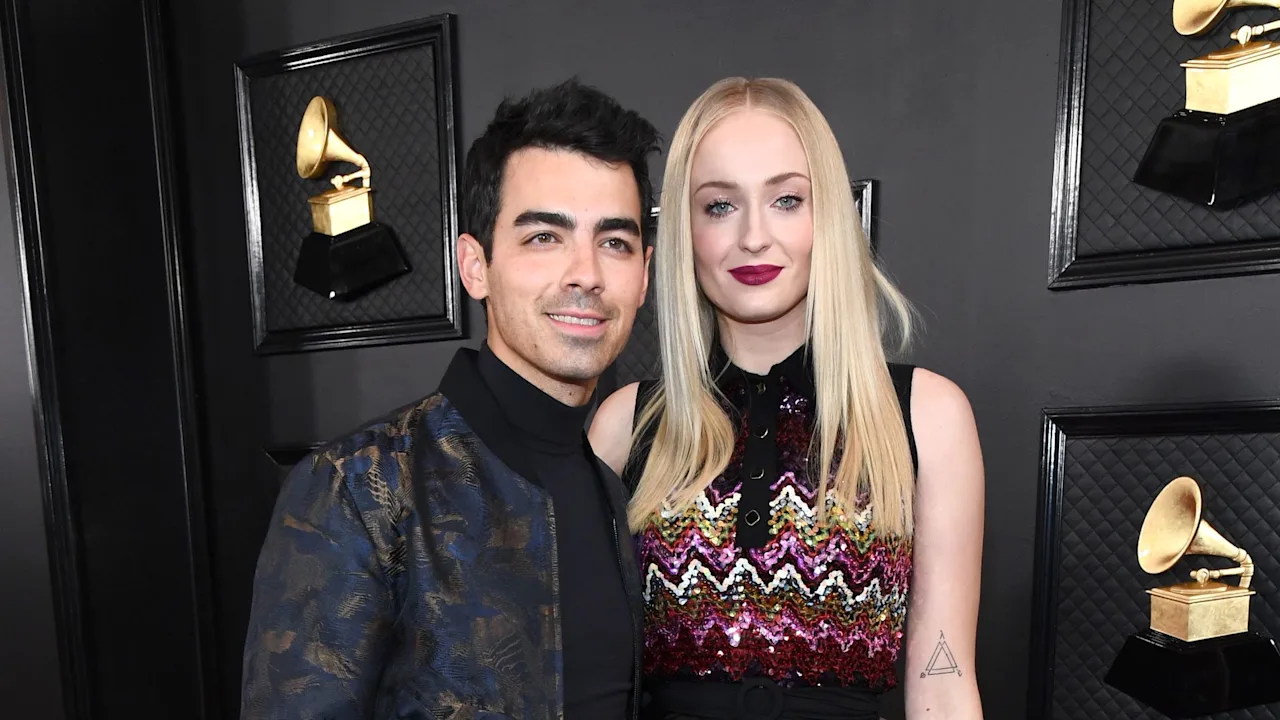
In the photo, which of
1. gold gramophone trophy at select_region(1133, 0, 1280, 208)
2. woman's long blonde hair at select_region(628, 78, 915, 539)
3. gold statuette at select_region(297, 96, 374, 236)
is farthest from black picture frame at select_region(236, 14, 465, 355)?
gold gramophone trophy at select_region(1133, 0, 1280, 208)

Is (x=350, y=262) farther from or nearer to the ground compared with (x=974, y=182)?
nearer to the ground

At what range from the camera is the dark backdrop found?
1.76m

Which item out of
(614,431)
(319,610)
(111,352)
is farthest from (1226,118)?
(111,352)

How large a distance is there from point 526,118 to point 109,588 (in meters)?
1.83

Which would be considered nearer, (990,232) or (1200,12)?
(1200,12)

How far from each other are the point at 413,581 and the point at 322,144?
1646mm

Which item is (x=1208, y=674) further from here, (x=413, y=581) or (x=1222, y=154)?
(x=413, y=581)

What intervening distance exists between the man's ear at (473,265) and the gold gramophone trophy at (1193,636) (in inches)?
45.9

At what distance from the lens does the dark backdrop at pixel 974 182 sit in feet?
5.77

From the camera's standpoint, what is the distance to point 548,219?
4.00 feet

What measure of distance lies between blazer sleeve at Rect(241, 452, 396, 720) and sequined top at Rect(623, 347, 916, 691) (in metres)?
0.51

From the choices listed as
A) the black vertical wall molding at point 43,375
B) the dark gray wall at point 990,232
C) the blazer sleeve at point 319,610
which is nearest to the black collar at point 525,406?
the blazer sleeve at point 319,610

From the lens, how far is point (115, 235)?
2463 millimetres

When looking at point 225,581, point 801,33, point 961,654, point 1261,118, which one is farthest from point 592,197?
point 225,581
